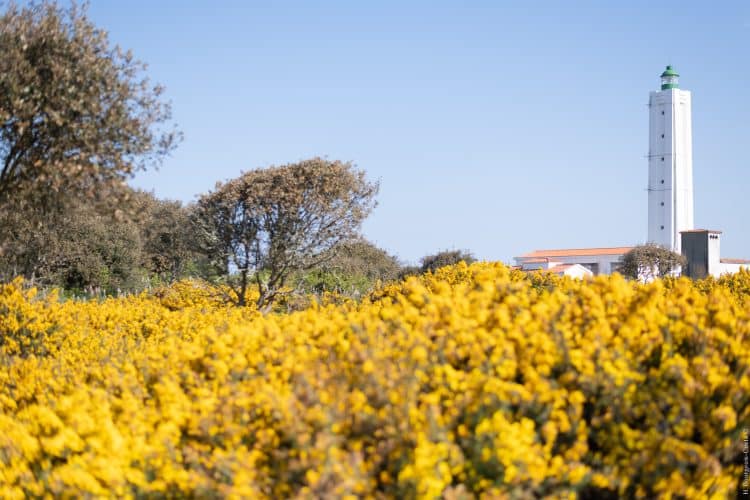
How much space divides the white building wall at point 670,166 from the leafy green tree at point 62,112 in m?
90.8

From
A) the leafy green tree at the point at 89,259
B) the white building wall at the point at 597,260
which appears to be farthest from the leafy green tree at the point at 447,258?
the white building wall at the point at 597,260

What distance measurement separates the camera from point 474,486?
3.40 m

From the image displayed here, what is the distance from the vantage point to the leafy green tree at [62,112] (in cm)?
804

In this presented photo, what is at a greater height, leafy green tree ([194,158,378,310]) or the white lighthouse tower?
the white lighthouse tower

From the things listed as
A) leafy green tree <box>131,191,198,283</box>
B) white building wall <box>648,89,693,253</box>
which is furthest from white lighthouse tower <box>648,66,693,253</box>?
leafy green tree <box>131,191,198,283</box>

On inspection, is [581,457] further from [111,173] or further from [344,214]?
[344,214]

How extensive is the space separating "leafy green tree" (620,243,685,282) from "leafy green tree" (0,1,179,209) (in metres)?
44.0

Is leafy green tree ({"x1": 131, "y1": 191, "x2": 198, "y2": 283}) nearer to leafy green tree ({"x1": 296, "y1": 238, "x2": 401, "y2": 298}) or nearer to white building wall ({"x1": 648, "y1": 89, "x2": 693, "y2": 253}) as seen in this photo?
leafy green tree ({"x1": 296, "y1": 238, "x2": 401, "y2": 298})

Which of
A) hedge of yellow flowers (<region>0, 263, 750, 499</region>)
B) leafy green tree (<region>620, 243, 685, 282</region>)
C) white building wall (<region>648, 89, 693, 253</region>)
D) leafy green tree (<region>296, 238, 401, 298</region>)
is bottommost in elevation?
hedge of yellow flowers (<region>0, 263, 750, 499</region>)

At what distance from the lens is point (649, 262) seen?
48531 millimetres

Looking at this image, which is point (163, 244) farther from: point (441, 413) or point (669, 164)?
point (669, 164)

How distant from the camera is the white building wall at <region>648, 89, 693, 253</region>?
9281 cm

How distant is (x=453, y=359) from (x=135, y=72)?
6.40m

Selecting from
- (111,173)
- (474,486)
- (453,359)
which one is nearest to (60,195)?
(111,173)
